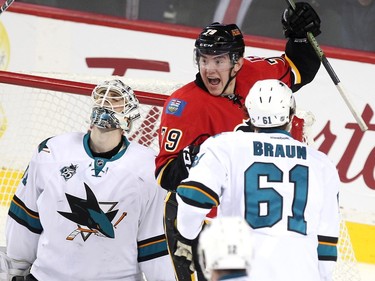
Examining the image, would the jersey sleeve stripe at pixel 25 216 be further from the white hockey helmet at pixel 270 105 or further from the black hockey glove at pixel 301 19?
the black hockey glove at pixel 301 19

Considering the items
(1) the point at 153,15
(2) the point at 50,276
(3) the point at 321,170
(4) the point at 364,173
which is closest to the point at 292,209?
(3) the point at 321,170

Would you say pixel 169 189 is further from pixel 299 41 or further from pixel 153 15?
pixel 153 15

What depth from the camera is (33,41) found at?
5.90m

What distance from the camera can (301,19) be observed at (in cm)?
404

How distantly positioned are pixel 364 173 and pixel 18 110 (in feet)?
5.75

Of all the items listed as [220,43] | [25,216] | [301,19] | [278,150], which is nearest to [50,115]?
[25,216]

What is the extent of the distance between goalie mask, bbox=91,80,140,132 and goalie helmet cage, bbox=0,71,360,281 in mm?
488

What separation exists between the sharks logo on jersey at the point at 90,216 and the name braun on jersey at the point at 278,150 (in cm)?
69

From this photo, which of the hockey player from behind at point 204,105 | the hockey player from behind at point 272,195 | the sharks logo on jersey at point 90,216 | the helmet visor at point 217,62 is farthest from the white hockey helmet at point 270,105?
the sharks logo on jersey at point 90,216

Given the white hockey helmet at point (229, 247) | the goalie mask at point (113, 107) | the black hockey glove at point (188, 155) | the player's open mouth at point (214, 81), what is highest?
the player's open mouth at point (214, 81)

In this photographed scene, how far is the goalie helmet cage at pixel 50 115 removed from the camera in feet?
14.5

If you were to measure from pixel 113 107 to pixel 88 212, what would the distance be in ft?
1.13

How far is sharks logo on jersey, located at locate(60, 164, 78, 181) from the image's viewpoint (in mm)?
3689

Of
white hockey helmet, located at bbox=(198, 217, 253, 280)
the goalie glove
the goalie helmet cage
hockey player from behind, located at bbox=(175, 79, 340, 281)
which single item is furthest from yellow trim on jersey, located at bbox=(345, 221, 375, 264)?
white hockey helmet, located at bbox=(198, 217, 253, 280)
